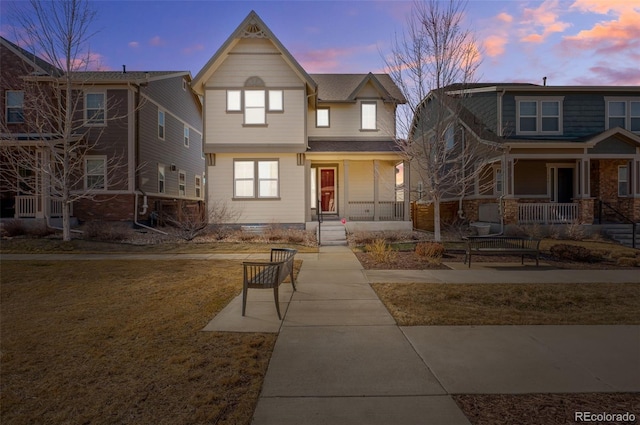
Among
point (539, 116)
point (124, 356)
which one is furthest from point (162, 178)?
point (539, 116)

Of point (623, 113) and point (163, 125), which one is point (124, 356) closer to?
point (163, 125)

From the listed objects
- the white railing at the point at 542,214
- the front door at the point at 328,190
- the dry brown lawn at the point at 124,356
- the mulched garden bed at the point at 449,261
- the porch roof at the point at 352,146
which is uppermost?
the porch roof at the point at 352,146

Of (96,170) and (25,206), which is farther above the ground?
(96,170)

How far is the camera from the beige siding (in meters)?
18.6

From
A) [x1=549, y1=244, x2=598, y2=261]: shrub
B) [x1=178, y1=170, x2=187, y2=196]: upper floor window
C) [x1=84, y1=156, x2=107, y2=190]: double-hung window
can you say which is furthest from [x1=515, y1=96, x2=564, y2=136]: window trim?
[x1=84, y1=156, x2=107, y2=190]: double-hung window

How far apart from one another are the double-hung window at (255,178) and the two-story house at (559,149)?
9793 millimetres

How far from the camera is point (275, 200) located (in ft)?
61.2

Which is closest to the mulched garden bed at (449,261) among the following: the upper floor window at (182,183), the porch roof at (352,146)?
the porch roof at (352,146)

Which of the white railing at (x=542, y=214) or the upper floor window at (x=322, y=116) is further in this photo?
the upper floor window at (x=322, y=116)

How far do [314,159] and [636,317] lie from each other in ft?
50.2

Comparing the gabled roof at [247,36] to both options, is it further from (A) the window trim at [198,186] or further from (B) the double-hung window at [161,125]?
(A) the window trim at [198,186]

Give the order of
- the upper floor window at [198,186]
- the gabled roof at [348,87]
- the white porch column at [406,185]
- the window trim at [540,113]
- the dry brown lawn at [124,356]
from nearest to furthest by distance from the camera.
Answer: the dry brown lawn at [124,356]
the white porch column at [406,185]
the window trim at [540,113]
the gabled roof at [348,87]
the upper floor window at [198,186]

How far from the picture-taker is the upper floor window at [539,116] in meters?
20.0

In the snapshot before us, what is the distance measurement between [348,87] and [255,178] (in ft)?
26.7
